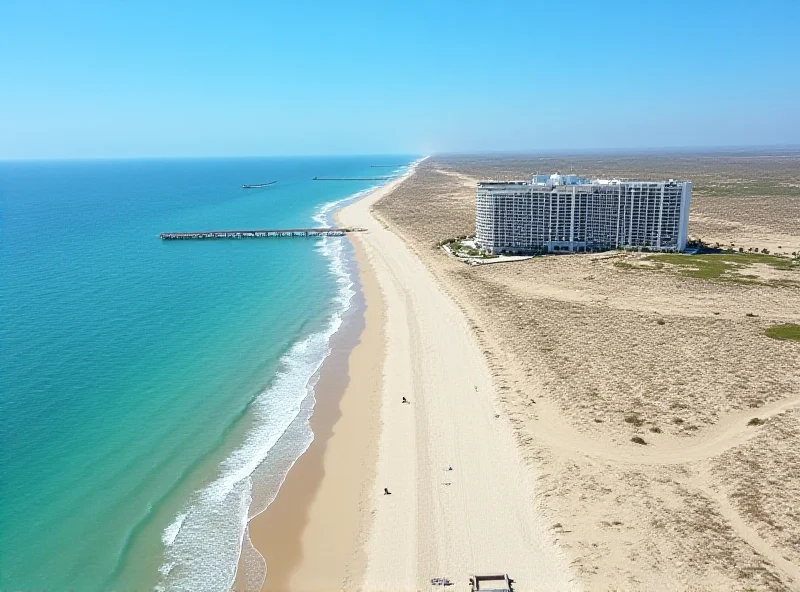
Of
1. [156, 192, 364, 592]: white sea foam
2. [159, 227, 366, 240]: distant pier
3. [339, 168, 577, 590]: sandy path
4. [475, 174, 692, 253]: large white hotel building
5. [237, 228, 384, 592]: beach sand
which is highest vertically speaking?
[475, 174, 692, 253]: large white hotel building

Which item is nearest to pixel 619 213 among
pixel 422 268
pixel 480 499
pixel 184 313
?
pixel 422 268

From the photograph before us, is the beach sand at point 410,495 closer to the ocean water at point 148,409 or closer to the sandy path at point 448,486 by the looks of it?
the sandy path at point 448,486

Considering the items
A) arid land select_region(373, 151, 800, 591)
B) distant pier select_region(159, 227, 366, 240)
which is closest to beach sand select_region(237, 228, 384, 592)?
arid land select_region(373, 151, 800, 591)

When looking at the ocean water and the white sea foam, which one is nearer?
the white sea foam

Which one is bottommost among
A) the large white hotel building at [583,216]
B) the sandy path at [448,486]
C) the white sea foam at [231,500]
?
the white sea foam at [231,500]

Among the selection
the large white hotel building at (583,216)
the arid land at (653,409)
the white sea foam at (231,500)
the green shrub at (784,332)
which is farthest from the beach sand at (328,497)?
the large white hotel building at (583,216)

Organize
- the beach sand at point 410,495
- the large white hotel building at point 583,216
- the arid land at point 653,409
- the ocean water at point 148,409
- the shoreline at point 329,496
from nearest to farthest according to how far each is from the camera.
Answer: the arid land at point 653,409 < the beach sand at point 410,495 < the shoreline at point 329,496 < the ocean water at point 148,409 < the large white hotel building at point 583,216

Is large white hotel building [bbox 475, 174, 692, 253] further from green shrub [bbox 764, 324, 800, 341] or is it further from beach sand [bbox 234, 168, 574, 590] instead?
beach sand [bbox 234, 168, 574, 590]

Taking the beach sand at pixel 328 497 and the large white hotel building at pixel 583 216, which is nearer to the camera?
the beach sand at pixel 328 497
